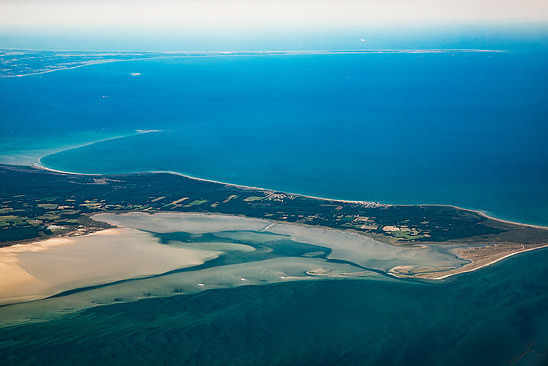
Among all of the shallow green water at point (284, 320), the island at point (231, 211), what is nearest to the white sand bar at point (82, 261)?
the shallow green water at point (284, 320)

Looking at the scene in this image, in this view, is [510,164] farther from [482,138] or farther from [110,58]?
[110,58]

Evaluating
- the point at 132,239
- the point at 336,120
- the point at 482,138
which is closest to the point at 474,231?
the point at 132,239

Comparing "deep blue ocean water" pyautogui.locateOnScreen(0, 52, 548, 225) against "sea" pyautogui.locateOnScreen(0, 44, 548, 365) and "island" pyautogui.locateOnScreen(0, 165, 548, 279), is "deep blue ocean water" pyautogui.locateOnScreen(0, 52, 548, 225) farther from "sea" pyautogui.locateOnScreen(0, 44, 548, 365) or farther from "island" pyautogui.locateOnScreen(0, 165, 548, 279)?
"island" pyautogui.locateOnScreen(0, 165, 548, 279)

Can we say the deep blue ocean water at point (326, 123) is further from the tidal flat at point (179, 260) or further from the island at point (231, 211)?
the tidal flat at point (179, 260)

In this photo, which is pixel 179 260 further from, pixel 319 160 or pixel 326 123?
pixel 326 123

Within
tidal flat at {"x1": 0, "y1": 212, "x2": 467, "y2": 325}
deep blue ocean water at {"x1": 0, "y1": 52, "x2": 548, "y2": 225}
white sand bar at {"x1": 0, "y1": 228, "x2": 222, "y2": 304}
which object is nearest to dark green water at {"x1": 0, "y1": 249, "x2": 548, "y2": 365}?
tidal flat at {"x1": 0, "y1": 212, "x2": 467, "y2": 325}

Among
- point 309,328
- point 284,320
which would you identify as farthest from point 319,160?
point 309,328
